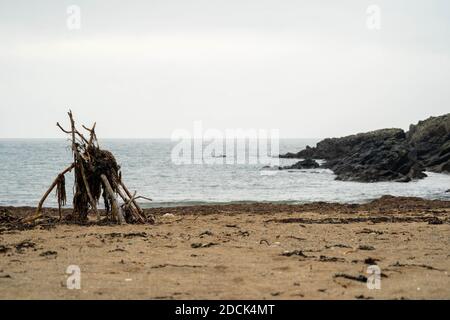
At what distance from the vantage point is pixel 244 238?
11.0m

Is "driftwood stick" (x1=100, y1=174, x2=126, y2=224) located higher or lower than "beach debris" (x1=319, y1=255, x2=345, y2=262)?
higher

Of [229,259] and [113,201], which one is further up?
[113,201]

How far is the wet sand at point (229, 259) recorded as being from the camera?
6527 mm

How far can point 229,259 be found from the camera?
8.59 meters

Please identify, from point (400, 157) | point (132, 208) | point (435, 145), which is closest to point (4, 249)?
point (132, 208)

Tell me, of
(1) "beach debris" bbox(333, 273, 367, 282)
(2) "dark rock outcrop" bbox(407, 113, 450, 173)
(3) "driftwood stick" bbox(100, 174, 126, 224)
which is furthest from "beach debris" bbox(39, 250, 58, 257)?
(2) "dark rock outcrop" bbox(407, 113, 450, 173)

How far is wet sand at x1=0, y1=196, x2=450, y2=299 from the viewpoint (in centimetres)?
653

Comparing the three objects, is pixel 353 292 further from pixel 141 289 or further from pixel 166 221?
pixel 166 221

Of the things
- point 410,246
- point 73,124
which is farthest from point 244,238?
point 73,124

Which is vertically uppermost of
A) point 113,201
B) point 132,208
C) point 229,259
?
point 113,201
